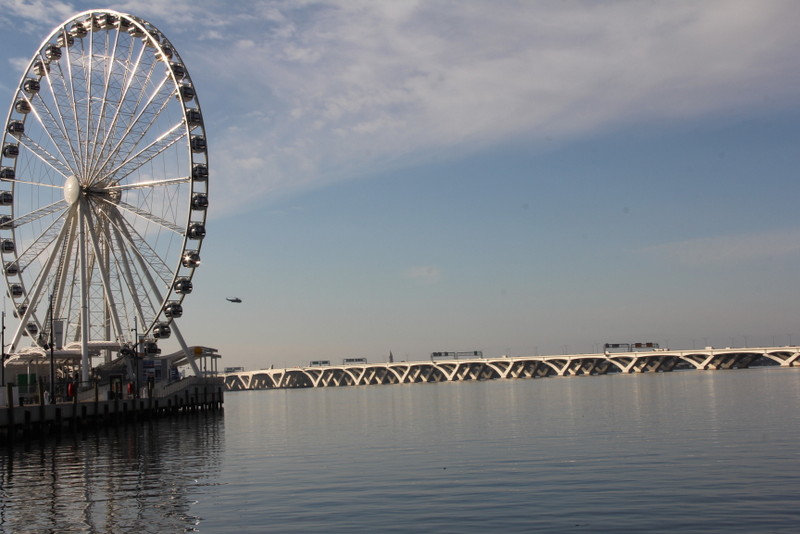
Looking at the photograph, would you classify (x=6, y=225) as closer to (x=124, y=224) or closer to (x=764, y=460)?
(x=124, y=224)

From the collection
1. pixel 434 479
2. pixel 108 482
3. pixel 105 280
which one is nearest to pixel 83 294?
pixel 105 280

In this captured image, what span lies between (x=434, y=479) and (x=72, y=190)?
174 feet

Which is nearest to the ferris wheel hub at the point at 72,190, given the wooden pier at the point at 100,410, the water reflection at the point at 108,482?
the wooden pier at the point at 100,410

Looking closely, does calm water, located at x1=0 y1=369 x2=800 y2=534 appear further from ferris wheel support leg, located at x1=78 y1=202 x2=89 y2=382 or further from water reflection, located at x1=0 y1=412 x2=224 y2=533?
ferris wheel support leg, located at x1=78 y1=202 x2=89 y2=382

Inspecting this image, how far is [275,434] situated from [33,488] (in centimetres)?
2904

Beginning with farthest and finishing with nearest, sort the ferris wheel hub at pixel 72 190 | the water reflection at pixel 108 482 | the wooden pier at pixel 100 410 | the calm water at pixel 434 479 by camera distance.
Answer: the ferris wheel hub at pixel 72 190
the wooden pier at pixel 100 410
the water reflection at pixel 108 482
the calm water at pixel 434 479

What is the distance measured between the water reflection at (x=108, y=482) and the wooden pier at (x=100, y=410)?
223 cm

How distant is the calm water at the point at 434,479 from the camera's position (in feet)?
80.4

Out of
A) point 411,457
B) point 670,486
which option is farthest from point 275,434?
point 670,486

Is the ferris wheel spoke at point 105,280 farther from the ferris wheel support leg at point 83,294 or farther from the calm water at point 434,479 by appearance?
the calm water at point 434,479

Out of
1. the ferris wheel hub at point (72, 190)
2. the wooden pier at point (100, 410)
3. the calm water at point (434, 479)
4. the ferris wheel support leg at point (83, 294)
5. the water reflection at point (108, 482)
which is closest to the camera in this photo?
the calm water at point (434, 479)

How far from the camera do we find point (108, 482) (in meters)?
35.1

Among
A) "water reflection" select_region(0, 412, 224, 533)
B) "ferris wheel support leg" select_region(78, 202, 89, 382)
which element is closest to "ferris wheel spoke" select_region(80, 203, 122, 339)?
"ferris wheel support leg" select_region(78, 202, 89, 382)

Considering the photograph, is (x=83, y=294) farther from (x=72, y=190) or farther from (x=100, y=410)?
(x=100, y=410)
